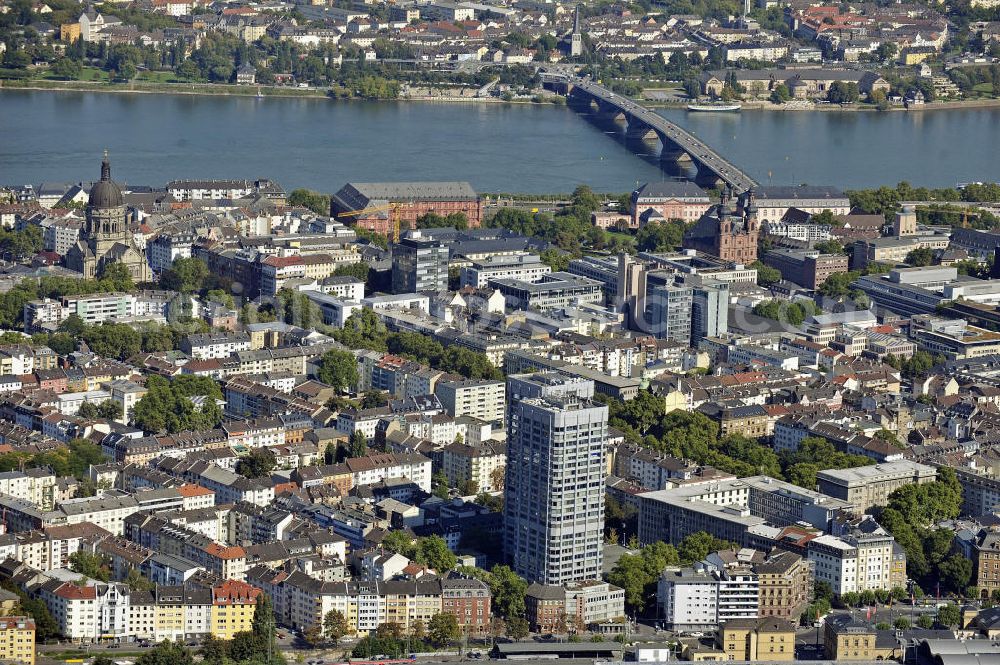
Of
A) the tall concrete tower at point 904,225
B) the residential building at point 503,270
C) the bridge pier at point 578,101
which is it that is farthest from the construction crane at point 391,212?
the bridge pier at point 578,101

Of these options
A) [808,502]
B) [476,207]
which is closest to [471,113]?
[476,207]

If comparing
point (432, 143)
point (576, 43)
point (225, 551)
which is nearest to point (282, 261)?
point (225, 551)

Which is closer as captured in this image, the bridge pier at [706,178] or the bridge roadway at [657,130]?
the bridge pier at [706,178]

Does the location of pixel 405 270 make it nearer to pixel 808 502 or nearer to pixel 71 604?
pixel 808 502

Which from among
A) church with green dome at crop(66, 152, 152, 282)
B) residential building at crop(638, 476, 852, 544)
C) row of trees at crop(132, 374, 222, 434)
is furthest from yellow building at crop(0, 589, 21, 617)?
church with green dome at crop(66, 152, 152, 282)

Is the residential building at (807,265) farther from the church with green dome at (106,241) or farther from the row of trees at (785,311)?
the church with green dome at (106,241)

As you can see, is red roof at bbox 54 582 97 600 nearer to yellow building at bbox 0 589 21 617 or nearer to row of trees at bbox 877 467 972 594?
yellow building at bbox 0 589 21 617
